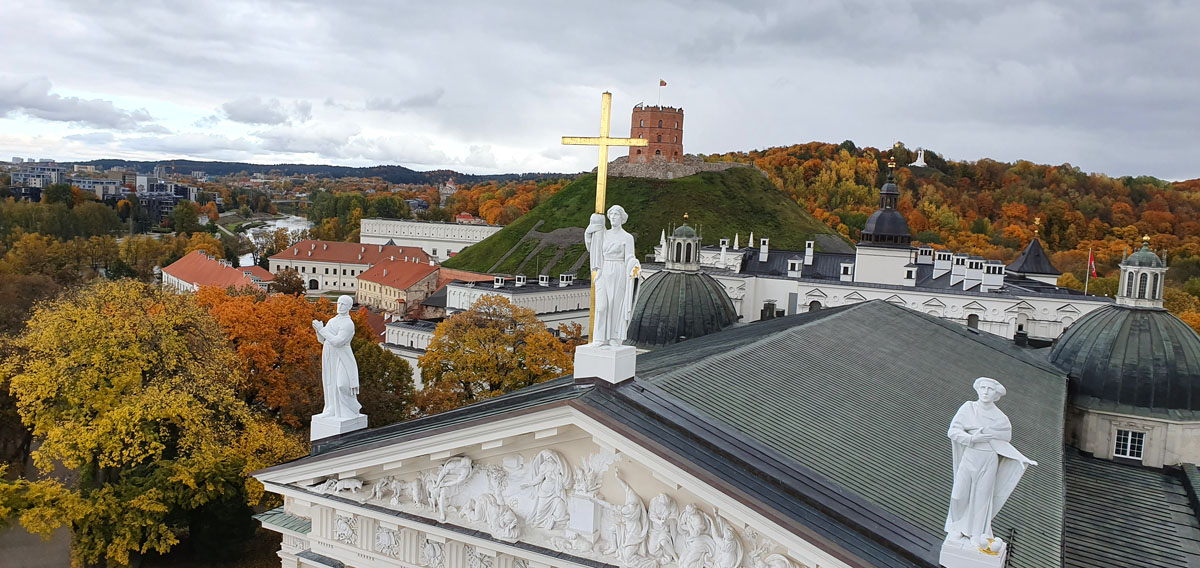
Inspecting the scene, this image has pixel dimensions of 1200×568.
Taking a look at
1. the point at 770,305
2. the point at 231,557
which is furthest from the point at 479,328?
the point at 770,305

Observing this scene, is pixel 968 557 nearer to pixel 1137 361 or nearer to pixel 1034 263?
pixel 1137 361

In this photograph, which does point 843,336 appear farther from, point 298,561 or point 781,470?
point 298,561

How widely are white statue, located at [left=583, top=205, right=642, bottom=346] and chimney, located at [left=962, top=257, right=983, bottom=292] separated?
5084 cm

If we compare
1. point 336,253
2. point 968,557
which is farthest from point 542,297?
point 968,557

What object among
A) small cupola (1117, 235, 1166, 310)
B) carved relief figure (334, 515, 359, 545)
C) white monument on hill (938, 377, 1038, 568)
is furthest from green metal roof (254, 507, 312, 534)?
small cupola (1117, 235, 1166, 310)

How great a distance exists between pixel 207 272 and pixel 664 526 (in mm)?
89828

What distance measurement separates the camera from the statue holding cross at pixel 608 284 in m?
12.4

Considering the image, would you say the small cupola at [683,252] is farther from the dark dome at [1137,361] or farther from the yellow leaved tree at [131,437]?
the yellow leaved tree at [131,437]

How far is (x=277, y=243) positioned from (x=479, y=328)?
112m

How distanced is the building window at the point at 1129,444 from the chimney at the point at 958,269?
110 ft

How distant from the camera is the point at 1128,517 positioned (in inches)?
832

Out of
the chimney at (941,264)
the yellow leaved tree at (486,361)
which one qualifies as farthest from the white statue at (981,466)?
the chimney at (941,264)

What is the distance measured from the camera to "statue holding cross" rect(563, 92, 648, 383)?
12.4 m

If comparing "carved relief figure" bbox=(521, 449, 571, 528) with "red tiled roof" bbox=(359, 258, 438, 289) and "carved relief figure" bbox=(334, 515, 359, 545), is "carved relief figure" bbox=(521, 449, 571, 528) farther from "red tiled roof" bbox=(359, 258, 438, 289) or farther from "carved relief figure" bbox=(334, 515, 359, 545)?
"red tiled roof" bbox=(359, 258, 438, 289)
